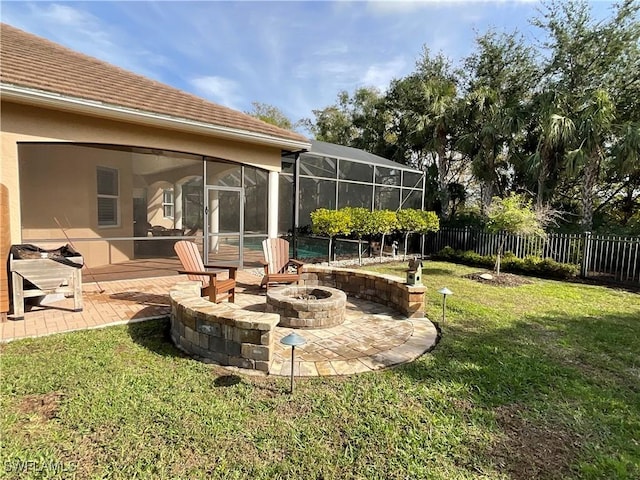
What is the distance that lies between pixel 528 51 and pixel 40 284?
20396 mm

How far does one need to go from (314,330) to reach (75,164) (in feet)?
20.0

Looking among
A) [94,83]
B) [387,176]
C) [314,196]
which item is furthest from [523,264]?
[94,83]

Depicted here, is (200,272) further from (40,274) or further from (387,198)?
(387,198)

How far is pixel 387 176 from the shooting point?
12961mm

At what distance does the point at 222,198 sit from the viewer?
846 centimetres

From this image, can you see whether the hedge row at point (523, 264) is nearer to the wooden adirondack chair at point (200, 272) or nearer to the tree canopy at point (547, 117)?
the tree canopy at point (547, 117)

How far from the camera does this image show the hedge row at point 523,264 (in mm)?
9375

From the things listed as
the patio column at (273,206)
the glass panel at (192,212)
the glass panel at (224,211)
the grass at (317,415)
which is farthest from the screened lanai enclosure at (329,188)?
the grass at (317,415)

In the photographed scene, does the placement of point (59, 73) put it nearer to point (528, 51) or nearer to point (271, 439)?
point (271, 439)

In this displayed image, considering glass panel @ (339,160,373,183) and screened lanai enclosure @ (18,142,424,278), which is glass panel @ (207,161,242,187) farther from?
glass panel @ (339,160,373,183)

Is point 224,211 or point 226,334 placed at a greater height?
point 224,211

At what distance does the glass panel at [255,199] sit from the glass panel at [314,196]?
1453 mm

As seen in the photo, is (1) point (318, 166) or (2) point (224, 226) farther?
(1) point (318, 166)

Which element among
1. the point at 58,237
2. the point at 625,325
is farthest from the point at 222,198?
the point at 625,325
